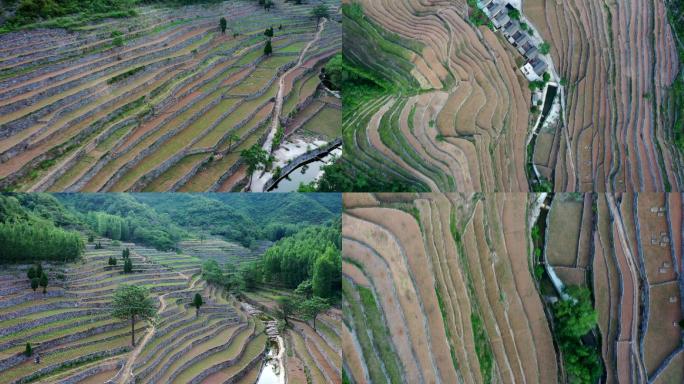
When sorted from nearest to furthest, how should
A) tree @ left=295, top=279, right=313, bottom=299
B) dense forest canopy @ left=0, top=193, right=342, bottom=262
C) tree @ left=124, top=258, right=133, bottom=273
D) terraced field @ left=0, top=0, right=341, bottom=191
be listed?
terraced field @ left=0, top=0, right=341, bottom=191
dense forest canopy @ left=0, top=193, right=342, bottom=262
tree @ left=124, top=258, right=133, bottom=273
tree @ left=295, top=279, right=313, bottom=299

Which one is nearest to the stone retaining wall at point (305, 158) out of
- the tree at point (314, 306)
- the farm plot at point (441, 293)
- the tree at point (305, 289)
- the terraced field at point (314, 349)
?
the farm plot at point (441, 293)

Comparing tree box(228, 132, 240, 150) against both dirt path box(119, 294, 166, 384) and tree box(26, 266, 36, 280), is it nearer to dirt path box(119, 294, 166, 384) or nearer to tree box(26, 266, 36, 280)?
dirt path box(119, 294, 166, 384)

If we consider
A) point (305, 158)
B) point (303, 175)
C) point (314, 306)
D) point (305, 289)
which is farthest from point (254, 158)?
point (314, 306)

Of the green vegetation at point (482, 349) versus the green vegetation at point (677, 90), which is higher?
the green vegetation at point (677, 90)

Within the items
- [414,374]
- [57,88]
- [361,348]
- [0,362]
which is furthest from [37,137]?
[414,374]

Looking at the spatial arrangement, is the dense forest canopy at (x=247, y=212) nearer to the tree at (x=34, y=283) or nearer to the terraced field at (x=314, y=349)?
the terraced field at (x=314, y=349)

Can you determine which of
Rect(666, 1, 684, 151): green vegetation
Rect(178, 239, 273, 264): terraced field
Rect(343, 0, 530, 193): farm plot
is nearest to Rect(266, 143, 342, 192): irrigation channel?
Rect(343, 0, 530, 193): farm plot
